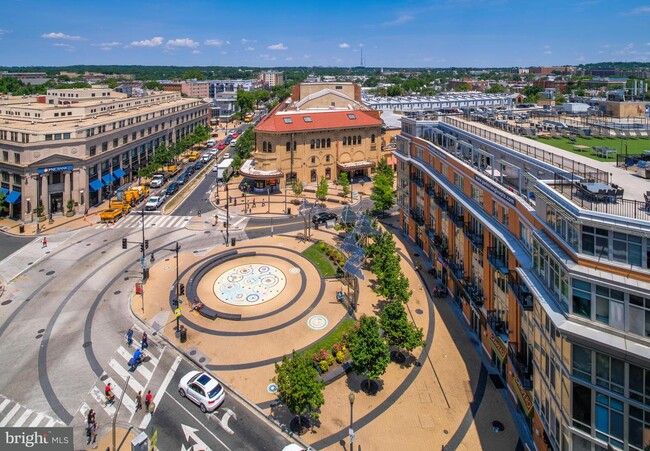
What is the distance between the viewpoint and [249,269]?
170 ft

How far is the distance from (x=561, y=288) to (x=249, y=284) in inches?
1343

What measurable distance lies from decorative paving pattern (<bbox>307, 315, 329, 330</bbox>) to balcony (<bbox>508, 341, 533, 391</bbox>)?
1652 centimetres

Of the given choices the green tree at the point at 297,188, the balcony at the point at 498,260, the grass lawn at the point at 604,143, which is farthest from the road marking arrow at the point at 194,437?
the green tree at the point at 297,188

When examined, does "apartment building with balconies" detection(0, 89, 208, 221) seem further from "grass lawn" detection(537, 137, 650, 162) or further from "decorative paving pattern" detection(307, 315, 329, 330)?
"grass lawn" detection(537, 137, 650, 162)

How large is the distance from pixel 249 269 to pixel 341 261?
11252 mm

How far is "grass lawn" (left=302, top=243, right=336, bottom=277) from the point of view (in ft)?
165

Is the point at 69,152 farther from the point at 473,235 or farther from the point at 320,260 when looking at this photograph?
the point at 473,235

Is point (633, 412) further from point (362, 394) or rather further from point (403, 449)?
point (362, 394)

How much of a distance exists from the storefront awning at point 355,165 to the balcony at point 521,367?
64566 mm

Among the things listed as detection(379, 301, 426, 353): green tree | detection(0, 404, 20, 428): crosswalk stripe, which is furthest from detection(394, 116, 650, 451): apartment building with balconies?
detection(0, 404, 20, 428): crosswalk stripe

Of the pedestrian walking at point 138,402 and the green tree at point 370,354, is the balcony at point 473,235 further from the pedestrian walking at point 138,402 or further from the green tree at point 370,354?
the pedestrian walking at point 138,402

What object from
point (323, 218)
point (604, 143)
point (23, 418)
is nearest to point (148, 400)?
point (23, 418)

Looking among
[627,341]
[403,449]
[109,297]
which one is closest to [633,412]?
[627,341]

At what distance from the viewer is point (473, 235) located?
3681 centimetres
